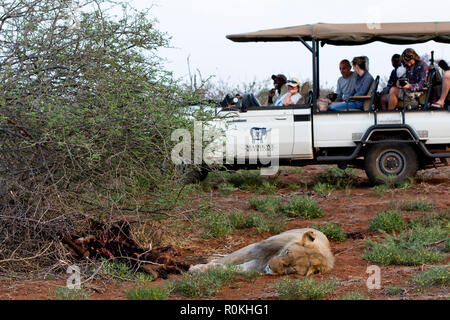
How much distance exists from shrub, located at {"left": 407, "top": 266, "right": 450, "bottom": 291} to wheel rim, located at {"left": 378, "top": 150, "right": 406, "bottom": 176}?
4973mm

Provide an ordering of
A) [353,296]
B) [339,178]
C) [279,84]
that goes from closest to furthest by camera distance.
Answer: [353,296]
[279,84]
[339,178]

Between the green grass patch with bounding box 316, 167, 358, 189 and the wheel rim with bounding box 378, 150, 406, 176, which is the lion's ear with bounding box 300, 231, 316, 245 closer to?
the green grass patch with bounding box 316, 167, 358, 189

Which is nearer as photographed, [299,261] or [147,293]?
[147,293]

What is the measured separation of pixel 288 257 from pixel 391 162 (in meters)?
4.96

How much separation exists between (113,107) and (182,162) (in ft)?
3.63

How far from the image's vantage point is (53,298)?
4.86 meters

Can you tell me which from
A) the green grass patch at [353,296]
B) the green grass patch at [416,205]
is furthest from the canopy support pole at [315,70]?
the green grass patch at [353,296]

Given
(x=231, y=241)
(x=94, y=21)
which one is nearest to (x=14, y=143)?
(x=94, y=21)

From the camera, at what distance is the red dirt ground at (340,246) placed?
5035mm

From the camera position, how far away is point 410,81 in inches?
386

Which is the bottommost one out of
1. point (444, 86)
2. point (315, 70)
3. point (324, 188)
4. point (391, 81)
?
point (324, 188)

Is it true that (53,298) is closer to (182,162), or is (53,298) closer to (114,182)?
(114,182)

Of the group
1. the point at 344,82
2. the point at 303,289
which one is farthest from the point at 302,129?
the point at 303,289

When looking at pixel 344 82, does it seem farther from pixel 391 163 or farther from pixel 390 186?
pixel 390 186
